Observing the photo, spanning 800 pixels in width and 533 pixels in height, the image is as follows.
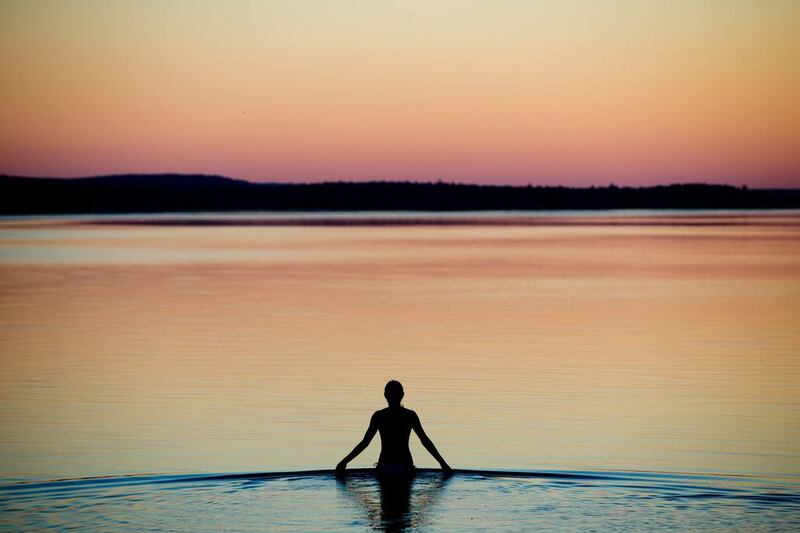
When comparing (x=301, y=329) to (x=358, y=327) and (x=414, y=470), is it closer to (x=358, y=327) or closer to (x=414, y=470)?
(x=358, y=327)

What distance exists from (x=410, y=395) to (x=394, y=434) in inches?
294

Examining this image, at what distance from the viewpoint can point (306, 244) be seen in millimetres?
93312

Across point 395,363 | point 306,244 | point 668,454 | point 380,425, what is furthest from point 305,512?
point 306,244

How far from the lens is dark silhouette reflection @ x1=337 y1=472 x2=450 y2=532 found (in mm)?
12523

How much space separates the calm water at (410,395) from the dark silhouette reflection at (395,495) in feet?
0.22

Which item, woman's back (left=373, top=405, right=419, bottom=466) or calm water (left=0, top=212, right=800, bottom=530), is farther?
woman's back (left=373, top=405, right=419, bottom=466)

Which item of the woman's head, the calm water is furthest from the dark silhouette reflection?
the woman's head

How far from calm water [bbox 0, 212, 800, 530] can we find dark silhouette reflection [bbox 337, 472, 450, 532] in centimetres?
7

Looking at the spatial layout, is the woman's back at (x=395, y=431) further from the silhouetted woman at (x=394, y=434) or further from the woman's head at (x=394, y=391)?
the woman's head at (x=394, y=391)

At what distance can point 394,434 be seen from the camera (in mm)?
14344

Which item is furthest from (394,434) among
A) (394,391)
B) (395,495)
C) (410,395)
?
(410,395)

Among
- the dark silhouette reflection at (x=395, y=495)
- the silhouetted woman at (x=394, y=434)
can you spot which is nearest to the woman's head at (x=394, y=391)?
the silhouetted woman at (x=394, y=434)

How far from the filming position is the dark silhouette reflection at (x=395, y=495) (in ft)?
41.1

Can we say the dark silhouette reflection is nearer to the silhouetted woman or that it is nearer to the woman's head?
the silhouetted woman
